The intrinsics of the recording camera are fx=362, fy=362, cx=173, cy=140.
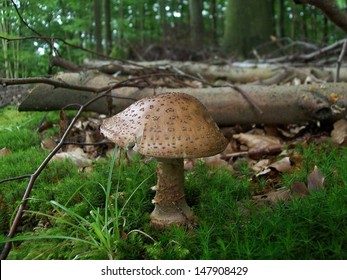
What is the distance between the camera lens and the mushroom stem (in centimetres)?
251

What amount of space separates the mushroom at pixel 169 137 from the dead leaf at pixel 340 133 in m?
1.96

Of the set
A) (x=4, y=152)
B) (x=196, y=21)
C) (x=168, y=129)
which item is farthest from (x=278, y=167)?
(x=196, y=21)

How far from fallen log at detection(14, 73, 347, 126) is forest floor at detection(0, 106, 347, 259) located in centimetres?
29

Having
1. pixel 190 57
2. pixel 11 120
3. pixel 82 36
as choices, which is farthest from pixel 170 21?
pixel 11 120

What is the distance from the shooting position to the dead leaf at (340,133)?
3759 millimetres

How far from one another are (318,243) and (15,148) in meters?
2.85

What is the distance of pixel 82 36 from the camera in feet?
16.9

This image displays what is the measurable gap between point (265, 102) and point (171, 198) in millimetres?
2284

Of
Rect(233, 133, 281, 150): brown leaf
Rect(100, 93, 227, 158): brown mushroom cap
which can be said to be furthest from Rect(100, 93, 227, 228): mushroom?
Rect(233, 133, 281, 150): brown leaf

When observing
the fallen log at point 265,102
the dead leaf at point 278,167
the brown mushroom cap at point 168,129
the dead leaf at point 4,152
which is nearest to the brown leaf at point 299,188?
the dead leaf at point 278,167

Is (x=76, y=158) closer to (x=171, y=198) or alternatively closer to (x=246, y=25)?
(x=171, y=198)

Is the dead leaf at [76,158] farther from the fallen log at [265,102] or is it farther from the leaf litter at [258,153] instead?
the fallen log at [265,102]

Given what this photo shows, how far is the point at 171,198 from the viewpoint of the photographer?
2.56 m

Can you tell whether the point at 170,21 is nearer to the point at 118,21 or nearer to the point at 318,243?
the point at 118,21
